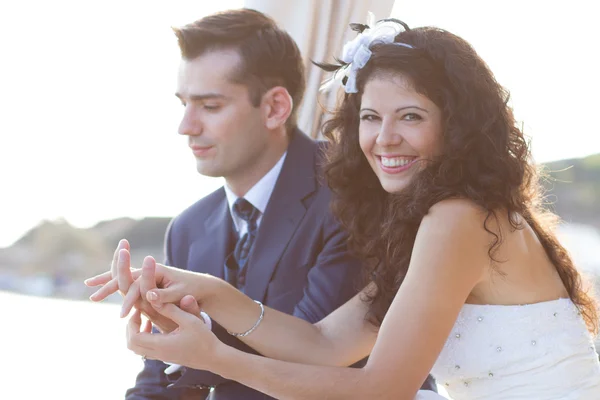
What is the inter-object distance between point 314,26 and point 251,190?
0.72 metres

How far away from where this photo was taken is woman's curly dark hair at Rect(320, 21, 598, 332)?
4.66 ft

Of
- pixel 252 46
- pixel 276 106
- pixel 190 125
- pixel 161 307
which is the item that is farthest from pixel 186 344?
pixel 252 46

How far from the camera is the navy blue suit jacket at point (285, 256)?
6.02 ft

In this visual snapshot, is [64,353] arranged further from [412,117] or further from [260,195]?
[412,117]

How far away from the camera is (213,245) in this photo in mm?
2078

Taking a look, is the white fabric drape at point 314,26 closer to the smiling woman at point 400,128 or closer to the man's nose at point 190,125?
the man's nose at point 190,125

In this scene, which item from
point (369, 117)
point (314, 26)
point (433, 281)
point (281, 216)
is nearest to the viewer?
point (433, 281)

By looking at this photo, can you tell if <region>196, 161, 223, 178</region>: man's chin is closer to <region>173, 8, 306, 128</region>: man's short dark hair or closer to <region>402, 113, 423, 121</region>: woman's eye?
<region>173, 8, 306, 128</region>: man's short dark hair

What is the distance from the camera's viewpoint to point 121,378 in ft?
15.2

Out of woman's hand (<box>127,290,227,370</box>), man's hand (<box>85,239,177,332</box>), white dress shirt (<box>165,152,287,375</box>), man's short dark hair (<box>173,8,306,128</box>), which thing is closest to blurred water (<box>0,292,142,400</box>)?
white dress shirt (<box>165,152,287,375</box>)

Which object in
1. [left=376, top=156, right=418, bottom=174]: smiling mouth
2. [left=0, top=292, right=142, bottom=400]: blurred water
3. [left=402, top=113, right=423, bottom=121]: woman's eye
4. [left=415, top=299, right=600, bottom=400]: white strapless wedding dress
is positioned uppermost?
[left=402, top=113, right=423, bottom=121]: woman's eye

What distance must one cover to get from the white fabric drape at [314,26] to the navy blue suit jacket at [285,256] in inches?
12.6

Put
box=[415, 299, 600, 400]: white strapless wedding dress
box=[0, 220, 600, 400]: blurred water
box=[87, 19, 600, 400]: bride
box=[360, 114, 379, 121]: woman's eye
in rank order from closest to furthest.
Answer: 1. box=[87, 19, 600, 400]: bride
2. box=[415, 299, 600, 400]: white strapless wedding dress
3. box=[360, 114, 379, 121]: woman's eye
4. box=[0, 220, 600, 400]: blurred water

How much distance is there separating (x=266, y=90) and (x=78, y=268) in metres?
10.7
